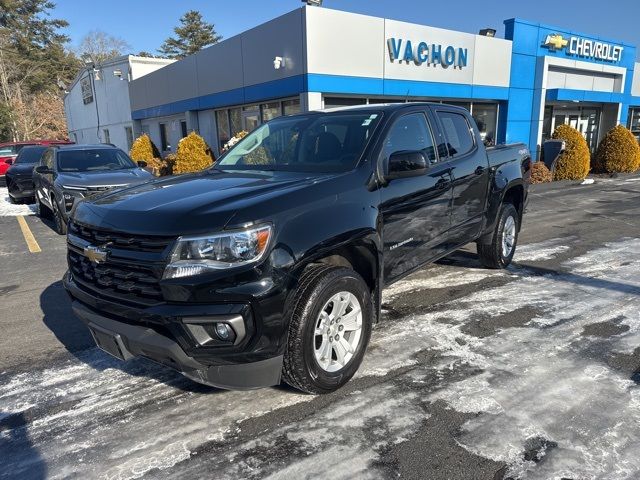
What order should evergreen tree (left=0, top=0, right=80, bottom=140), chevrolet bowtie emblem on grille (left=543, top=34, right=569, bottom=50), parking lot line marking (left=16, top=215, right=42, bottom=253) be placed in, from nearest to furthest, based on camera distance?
parking lot line marking (left=16, top=215, right=42, bottom=253), chevrolet bowtie emblem on grille (left=543, top=34, right=569, bottom=50), evergreen tree (left=0, top=0, right=80, bottom=140)

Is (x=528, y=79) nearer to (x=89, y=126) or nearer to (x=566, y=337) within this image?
(x=566, y=337)

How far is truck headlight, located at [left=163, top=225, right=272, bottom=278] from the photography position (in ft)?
8.38

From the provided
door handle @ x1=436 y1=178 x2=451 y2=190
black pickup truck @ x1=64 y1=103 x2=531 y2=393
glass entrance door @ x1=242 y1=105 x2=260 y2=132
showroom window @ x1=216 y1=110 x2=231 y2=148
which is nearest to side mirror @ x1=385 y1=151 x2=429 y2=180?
black pickup truck @ x1=64 y1=103 x2=531 y2=393

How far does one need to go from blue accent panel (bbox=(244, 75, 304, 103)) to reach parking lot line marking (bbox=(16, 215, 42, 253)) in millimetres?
6698

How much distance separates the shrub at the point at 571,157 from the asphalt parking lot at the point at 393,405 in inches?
466

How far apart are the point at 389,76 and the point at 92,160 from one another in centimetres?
786

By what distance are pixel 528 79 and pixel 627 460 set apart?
17.0 m

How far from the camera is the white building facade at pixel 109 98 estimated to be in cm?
2398

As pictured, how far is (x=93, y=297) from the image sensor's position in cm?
295

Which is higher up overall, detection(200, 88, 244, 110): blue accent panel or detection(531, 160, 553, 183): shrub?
detection(200, 88, 244, 110): blue accent panel

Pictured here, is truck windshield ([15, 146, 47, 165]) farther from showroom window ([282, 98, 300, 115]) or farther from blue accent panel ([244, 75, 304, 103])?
showroom window ([282, 98, 300, 115])

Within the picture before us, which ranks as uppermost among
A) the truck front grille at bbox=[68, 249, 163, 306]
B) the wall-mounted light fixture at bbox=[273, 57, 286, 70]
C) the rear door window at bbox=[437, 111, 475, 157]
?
the wall-mounted light fixture at bbox=[273, 57, 286, 70]

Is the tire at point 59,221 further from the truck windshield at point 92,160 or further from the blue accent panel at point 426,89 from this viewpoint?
the blue accent panel at point 426,89

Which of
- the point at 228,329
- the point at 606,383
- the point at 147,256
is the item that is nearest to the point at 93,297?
the point at 147,256
